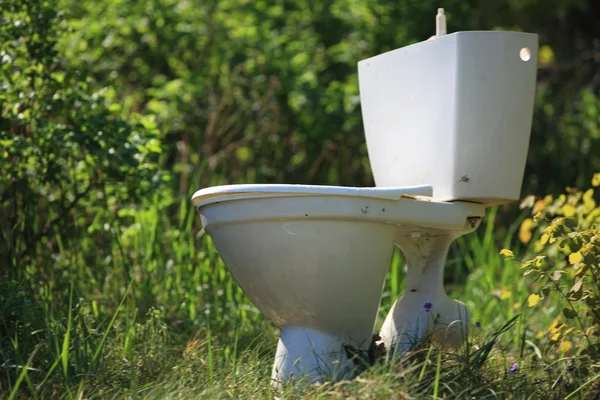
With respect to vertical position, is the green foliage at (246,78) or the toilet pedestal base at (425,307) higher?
the green foliage at (246,78)

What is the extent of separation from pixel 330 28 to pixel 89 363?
8.67ft

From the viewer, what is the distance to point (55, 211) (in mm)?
2965

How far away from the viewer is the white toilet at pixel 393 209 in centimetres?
199

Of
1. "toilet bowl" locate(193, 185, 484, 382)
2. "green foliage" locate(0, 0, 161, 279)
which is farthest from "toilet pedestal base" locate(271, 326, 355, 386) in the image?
"green foliage" locate(0, 0, 161, 279)

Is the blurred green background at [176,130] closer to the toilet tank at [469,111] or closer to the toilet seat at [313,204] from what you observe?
the toilet seat at [313,204]

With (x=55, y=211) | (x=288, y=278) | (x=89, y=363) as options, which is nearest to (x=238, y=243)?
(x=288, y=278)

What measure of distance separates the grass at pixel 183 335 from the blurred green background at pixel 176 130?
1cm

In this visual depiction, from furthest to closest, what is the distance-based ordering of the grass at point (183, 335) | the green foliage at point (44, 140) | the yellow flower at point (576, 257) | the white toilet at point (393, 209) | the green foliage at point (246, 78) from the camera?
the green foliage at point (246, 78) → the green foliage at point (44, 140) → the yellow flower at point (576, 257) → the white toilet at point (393, 209) → the grass at point (183, 335)

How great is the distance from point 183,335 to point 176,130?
60.4 inches

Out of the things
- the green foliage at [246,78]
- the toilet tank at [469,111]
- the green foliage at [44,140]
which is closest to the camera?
the toilet tank at [469,111]

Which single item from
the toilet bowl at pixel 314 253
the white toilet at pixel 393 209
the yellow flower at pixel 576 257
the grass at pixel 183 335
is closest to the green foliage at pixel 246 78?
the grass at pixel 183 335

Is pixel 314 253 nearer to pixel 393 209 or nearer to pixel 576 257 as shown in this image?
pixel 393 209

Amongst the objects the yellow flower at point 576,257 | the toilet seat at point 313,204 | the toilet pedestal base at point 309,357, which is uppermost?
the toilet seat at point 313,204

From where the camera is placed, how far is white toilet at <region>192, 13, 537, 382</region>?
1.99m
